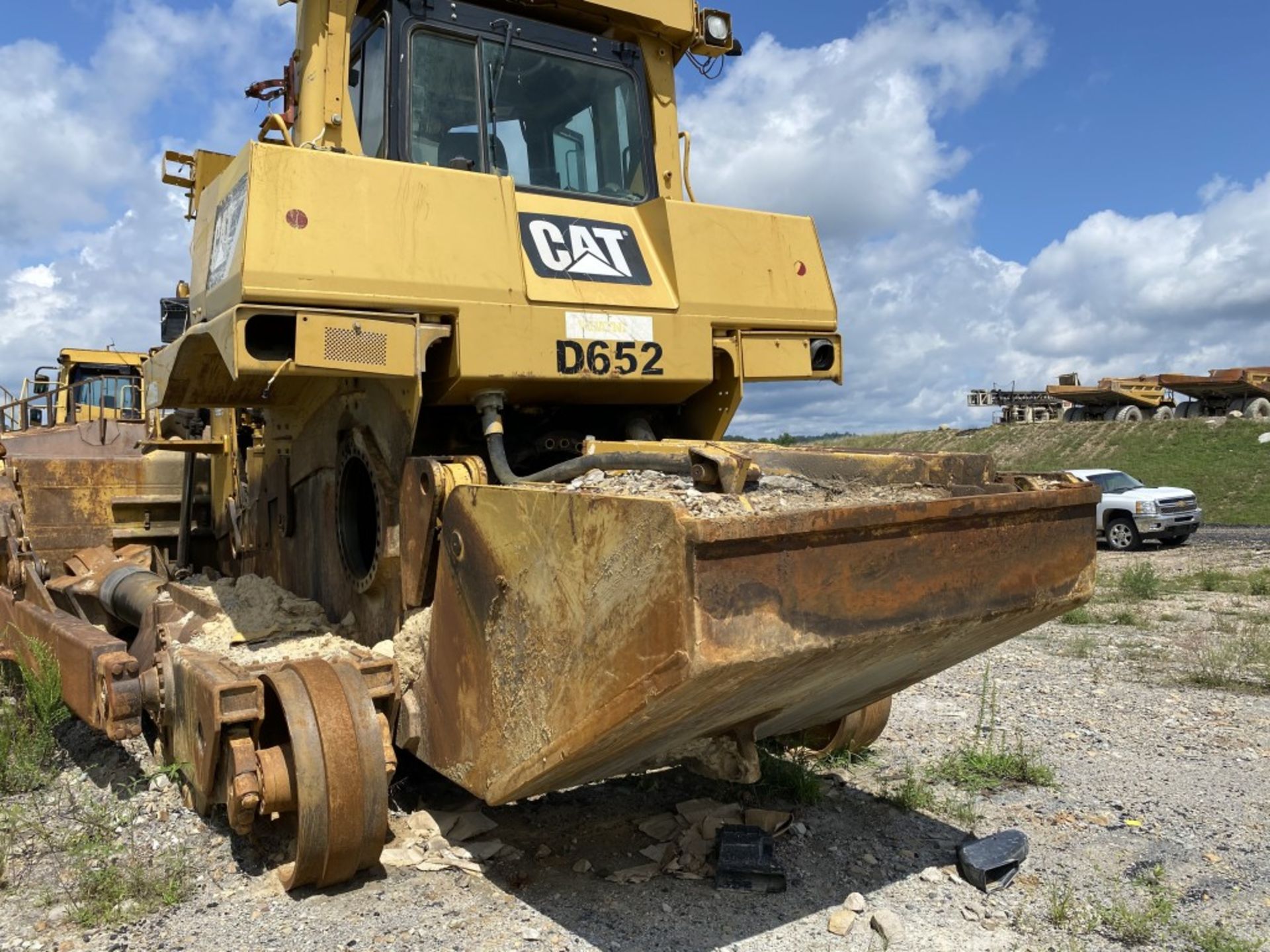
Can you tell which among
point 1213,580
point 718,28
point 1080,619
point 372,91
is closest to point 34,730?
point 372,91

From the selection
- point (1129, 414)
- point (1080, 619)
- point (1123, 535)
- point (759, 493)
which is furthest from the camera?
point (1129, 414)

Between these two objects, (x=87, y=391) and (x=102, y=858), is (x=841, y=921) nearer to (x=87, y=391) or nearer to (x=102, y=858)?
(x=102, y=858)

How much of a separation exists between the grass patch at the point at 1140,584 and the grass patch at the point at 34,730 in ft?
36.8

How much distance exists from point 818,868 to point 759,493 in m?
1.74

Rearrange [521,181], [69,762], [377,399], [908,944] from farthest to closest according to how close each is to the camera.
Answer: [69,762] < [521,181] < [377,399] < [908,944]

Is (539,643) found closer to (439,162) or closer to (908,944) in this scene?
(908,944)

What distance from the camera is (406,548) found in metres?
4.09

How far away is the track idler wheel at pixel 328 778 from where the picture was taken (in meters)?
3.63

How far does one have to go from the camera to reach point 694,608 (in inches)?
109

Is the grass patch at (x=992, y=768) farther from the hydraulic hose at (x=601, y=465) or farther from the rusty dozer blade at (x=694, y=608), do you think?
the hydraulic hose at (x=601, y=465)

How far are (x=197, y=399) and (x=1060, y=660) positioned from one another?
Result: 6.75m

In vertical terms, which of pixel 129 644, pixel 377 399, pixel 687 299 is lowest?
pixel 129 644

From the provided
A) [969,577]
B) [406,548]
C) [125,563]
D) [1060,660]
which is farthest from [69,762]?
[1060,660]

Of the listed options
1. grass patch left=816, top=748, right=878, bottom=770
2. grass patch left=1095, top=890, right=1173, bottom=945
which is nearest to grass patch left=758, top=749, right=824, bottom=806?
grass patch left=816, top=748, right=878, bottom=770
